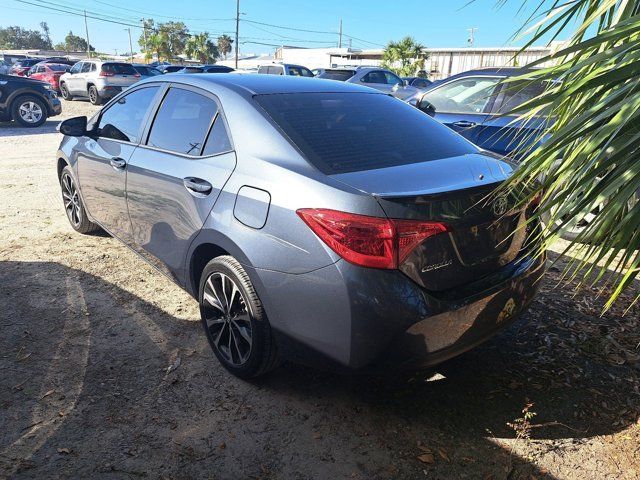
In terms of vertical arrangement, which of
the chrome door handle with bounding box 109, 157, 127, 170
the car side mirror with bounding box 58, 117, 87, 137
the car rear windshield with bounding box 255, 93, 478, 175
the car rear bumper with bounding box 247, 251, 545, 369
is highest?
the car rear windshield with bounding box 255, 93, 478, 175

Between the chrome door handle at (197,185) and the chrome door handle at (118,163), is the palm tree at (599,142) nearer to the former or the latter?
the chrome door handle at (197,185)

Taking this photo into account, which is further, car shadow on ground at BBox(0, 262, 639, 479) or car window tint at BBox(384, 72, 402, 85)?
car window tint at BBox(384, 72, 402, 85)

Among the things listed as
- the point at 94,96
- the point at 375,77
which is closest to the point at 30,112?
the point at 94,96

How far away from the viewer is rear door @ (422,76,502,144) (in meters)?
5.71

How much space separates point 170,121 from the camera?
3488 mm

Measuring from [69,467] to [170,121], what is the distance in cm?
216

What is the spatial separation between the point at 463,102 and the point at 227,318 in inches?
176

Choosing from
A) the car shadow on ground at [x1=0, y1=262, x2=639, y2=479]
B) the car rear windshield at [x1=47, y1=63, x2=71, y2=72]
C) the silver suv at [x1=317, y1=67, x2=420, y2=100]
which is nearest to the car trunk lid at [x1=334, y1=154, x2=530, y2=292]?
the car shadow on ground at [x1=0, y1=262, x2=639, y2=479]

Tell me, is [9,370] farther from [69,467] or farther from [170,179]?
[170,179]

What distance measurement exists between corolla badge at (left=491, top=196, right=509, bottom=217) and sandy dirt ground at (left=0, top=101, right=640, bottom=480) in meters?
1.03

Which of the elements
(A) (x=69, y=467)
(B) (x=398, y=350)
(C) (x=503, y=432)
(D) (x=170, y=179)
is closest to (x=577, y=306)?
(C) (x=503, y=432)

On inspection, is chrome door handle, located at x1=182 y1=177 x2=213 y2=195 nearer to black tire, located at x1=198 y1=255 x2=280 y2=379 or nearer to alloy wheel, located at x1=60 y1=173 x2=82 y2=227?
black tire, located at x1=198 y1=255 x2=280 y2=379

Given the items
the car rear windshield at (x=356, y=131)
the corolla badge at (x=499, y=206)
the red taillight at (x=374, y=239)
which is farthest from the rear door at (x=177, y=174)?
the corolla badge at (x=499, y=206)

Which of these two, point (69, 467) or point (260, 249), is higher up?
point (260, 249)
